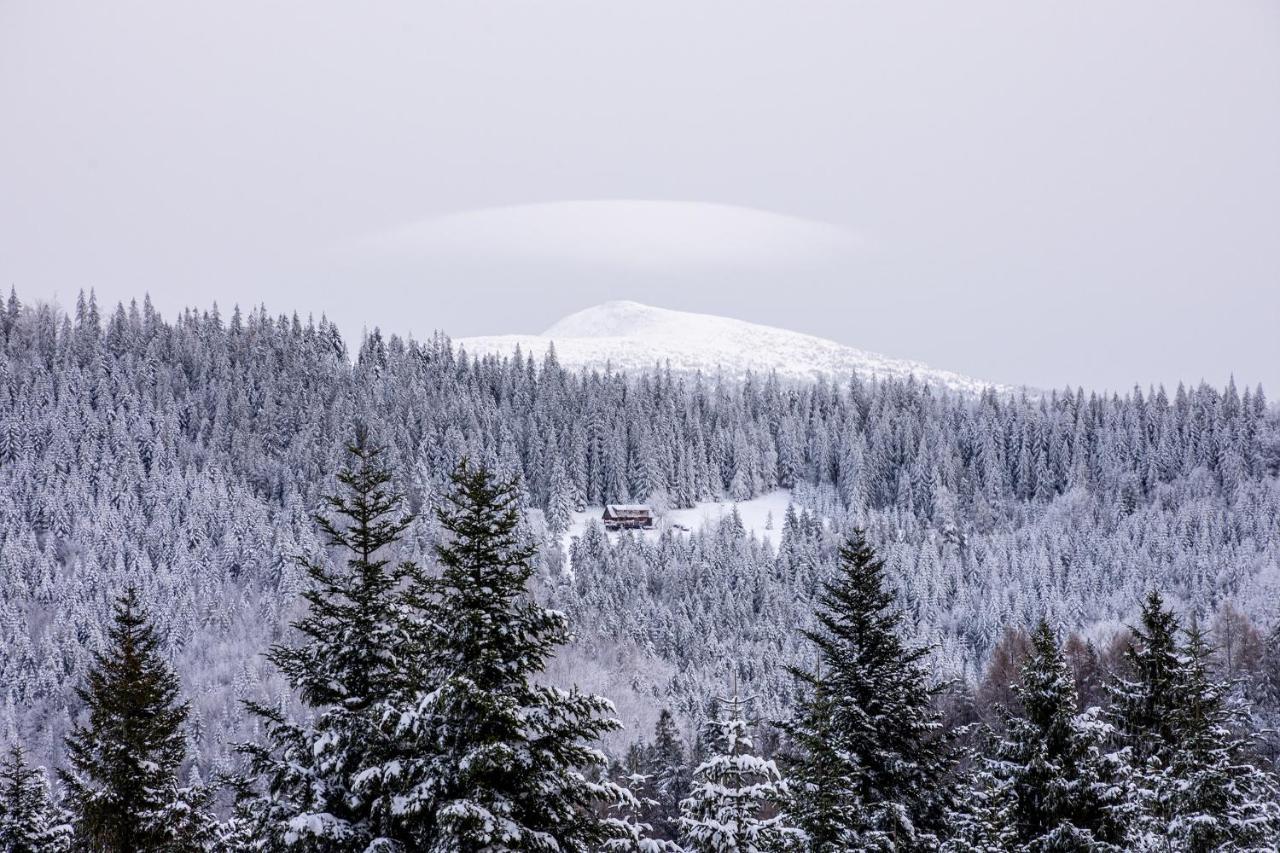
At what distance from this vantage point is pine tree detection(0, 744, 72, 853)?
28859mm

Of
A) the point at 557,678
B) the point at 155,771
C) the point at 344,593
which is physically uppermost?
the point at 344,593

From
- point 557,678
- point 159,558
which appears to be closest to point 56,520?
point 159,558

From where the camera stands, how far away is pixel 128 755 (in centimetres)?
2517

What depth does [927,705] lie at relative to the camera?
871 inches

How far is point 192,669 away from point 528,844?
161 m

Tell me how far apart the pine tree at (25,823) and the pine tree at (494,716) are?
16439mm

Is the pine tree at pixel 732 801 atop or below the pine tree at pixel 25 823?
atop

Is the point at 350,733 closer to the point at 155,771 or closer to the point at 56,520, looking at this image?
the point at 155,771

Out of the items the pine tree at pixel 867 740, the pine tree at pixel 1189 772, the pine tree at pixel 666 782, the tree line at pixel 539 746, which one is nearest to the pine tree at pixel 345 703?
the tree line at pixel 539 746

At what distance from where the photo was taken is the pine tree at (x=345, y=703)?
18.8m

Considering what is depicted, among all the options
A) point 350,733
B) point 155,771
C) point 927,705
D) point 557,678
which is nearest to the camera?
point 350,733

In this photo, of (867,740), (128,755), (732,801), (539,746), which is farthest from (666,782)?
(539,746)

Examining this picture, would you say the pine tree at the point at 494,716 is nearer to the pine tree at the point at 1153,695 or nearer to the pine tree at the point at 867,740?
the pine tree at the point at 867,740

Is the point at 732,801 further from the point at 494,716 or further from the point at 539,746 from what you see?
the point at 494,716
